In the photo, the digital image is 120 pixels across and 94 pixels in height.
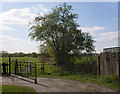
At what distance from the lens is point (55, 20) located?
1631 centimetres

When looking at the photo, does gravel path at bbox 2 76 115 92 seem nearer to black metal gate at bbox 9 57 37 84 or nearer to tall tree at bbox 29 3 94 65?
black metal gate at bbox 9 57 37 84

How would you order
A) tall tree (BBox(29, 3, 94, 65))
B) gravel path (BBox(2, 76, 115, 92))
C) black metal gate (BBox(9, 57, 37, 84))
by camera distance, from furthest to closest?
1. tall tree (BBox(29, 3, 94, 65))
2. black metal gate (BBox(9, 57, 37, 84))
3. gravel path (BBox(2, 76, 115, 92))

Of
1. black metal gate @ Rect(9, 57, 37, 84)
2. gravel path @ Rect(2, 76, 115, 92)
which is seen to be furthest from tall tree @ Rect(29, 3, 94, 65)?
gravel path @ Rect(2, 76, 115, 92)

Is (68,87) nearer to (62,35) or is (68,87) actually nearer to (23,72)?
(23,72)

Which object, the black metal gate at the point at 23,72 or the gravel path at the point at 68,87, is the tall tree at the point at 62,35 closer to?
the black metal gate at the point at 23,72

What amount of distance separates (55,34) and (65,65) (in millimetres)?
3824

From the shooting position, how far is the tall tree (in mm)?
15758

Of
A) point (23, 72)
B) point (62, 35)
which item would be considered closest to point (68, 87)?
point (23, 72)

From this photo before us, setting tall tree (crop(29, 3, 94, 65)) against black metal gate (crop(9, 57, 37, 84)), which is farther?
tall tree (crop(29, 3, 94, 65))

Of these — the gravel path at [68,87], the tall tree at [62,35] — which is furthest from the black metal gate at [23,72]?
the tall tree at [62,35]

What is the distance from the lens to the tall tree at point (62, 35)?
51.7ft

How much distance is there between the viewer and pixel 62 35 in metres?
16.3

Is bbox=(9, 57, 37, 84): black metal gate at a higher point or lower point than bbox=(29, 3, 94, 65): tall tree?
lower

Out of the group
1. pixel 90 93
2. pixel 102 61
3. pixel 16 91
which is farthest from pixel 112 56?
pixel 16 91
